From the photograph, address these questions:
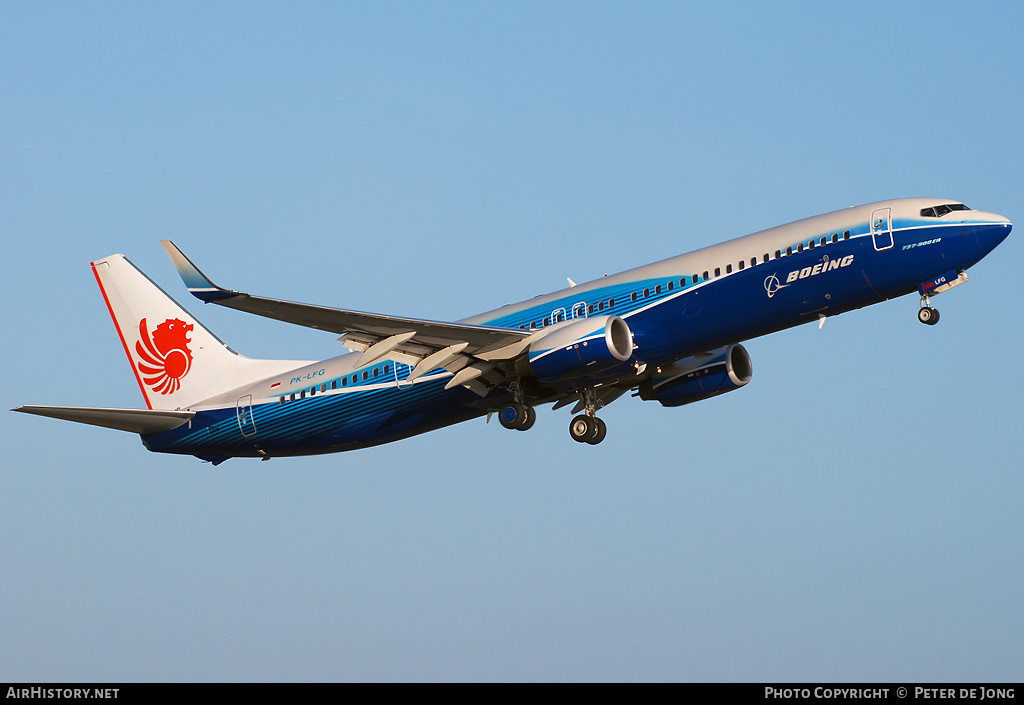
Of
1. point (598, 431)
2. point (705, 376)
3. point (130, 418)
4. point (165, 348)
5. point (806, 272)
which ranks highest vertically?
point (165, 348)

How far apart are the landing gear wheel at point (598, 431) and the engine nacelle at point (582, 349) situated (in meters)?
4.68

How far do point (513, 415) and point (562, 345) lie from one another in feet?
11.7

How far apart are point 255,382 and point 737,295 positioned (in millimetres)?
17815

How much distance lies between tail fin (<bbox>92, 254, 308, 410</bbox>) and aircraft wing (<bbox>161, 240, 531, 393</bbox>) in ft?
28.4

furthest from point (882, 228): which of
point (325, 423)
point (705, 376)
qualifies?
point (325, 423)

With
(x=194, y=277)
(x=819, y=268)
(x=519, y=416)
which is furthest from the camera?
(x=519, y=416)

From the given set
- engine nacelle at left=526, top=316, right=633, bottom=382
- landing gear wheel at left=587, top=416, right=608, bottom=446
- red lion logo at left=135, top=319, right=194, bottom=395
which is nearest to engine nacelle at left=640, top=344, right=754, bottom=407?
landing gear wheel at left=587, top=416, right=608, bottom=446

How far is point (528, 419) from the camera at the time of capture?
39.8m

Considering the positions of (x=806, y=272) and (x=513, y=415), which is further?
(x=513, y=415)

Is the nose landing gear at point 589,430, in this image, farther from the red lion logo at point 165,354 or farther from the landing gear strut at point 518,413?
the red lion logo at point 165,354

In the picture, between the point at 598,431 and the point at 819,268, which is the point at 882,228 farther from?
the point at 598,431

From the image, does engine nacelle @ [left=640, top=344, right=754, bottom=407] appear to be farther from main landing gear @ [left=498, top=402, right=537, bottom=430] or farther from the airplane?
main landing gear @ [left=498, top=402, right=537, bottom=430]

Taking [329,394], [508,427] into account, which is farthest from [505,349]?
[329,394]
